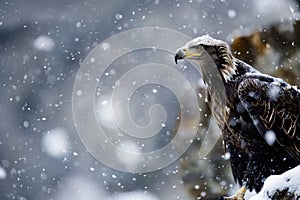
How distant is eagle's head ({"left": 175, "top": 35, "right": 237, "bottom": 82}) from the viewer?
5.42 meters

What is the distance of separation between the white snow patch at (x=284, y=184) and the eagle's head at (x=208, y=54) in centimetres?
178

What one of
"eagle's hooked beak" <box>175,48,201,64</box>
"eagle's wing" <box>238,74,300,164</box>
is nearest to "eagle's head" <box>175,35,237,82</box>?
"eagle's hooked beak" <box>175,48,201,64</box>

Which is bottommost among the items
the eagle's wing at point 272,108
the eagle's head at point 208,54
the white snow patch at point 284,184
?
the white snow patch at point 284,184

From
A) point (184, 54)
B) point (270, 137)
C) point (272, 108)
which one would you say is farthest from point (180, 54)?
point (270, 137)

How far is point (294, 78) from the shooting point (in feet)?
25.7

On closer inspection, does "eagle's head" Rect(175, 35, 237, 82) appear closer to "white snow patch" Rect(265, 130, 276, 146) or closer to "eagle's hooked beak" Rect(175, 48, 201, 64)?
"eagle's hooked beak" Rect(175, 48, 201, 64)

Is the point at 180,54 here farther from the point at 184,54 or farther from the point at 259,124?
the point at 259,124

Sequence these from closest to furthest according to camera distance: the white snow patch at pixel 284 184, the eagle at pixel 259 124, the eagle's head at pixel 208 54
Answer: the white snow patch at pixel 284 184
the eagle at pixel 259 124
the eagle's head at pixel 208 54

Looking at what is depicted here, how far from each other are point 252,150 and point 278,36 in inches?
142

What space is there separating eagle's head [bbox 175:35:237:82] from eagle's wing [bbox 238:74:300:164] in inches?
13.8

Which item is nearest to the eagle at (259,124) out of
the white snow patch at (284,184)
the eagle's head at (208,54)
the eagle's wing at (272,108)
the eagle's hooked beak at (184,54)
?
the eagle's wing at (272,108)

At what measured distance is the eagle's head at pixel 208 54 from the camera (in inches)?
213

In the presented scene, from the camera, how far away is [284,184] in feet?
12.0

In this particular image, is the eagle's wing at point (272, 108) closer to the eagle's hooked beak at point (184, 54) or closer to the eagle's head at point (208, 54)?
the eagle's head at point (208, 54)
